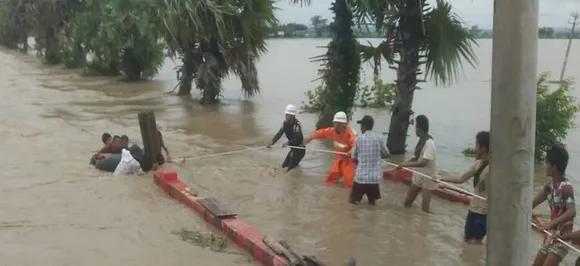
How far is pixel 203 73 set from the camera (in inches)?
906

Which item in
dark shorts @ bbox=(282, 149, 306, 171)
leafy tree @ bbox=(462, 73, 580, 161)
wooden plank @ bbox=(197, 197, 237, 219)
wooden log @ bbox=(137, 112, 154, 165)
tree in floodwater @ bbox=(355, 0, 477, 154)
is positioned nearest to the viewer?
wooden plank @ bbox=(197, 197, 237, 219)

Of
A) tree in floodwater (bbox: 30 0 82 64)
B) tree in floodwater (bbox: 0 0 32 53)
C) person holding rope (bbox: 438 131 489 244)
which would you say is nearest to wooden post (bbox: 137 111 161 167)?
person holding rope (bbox: 438 131 489 244)

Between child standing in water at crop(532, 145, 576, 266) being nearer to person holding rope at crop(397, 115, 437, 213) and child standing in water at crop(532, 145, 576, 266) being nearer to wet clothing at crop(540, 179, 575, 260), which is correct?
wet clothing at crop(540, 179, 575, 260)

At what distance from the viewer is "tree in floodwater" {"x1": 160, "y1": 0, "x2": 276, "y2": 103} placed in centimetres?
2023

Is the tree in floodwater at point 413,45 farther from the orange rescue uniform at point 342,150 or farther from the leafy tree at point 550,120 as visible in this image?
the orange rescue uniform at point 342,150

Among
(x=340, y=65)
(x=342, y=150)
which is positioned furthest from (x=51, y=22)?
(x=342, y=150)

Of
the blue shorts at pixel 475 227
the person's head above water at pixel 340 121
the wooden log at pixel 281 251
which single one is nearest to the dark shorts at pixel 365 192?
the person's head above water at pixel 340 121

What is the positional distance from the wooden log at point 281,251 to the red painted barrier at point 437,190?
3991 millimetres

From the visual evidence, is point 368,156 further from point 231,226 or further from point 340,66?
point 340,66

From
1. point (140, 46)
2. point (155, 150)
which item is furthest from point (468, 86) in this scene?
point (155, 150)

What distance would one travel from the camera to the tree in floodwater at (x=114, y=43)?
30.0m

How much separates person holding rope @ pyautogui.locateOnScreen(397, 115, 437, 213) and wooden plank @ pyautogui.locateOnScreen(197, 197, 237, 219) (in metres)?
2.11

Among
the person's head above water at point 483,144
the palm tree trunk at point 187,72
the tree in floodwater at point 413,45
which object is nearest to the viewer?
the person's head above water at point 483,144

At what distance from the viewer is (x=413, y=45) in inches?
526
